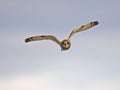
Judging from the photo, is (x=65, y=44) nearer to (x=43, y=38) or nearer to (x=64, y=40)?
(x=64, y=40)

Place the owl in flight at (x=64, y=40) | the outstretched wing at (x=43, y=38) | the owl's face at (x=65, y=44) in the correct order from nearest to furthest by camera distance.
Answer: the owl's face at (x=65, y=44)
the owl in flight at (x=64, y=40)
the outstretched wing at (x=43, y=38)

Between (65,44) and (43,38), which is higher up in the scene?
(43,38)

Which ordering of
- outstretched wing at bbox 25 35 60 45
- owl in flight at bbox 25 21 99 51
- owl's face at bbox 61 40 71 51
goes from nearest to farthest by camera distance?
owl's face at bbox 61 40 71 51 → owl in flight at bbox 25 21 99 51 → outstretched wing at bbox 25 35 60 45

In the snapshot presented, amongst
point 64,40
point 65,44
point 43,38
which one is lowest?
point 65,44

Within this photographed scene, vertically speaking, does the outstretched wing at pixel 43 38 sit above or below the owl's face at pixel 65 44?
above

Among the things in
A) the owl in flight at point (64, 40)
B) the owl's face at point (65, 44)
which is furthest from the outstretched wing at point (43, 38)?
the owl's face at point (65, 44)

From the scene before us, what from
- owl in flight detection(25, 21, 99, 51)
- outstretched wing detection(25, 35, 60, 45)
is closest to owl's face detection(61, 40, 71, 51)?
owl in flight detection(25, 21, 99, 51)

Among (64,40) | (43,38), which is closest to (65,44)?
(64,40)

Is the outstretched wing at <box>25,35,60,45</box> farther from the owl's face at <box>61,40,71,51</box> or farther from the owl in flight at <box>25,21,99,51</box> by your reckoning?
the owl's face at <box>61,40,71,51</box>

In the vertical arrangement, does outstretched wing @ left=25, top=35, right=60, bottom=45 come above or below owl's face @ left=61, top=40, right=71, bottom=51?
above

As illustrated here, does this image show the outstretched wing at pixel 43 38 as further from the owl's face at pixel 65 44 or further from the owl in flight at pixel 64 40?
the owl's face at pixel 65 44

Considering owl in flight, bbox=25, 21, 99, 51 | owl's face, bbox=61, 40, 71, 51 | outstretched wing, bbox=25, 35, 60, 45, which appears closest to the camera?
owl's face, bbox=61, 40, 71, 51

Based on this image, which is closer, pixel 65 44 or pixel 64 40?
pixel 65 44
